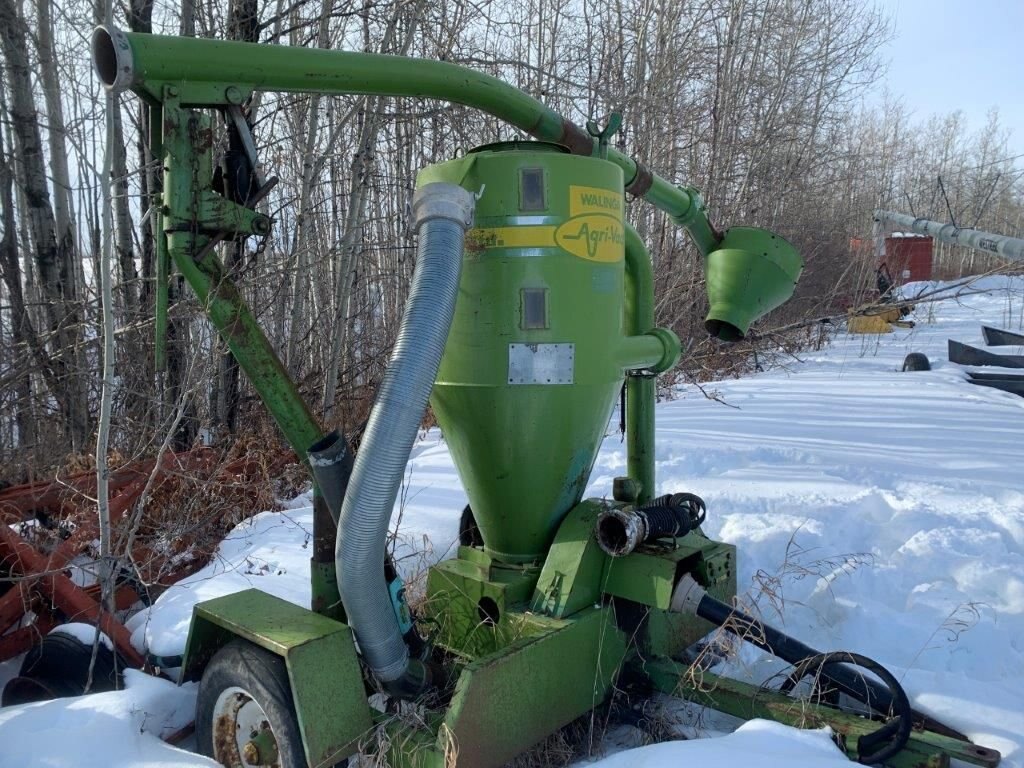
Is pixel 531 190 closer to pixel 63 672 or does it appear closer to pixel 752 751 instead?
pixel 752 751

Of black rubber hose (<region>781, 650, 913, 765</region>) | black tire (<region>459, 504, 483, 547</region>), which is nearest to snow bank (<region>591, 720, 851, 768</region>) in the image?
black rubber hose (<region>781, 650, 913, 765</region>)

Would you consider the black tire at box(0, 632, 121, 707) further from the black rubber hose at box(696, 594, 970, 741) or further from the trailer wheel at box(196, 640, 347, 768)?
the black rubber hose at box(696, 594, 970, 741)

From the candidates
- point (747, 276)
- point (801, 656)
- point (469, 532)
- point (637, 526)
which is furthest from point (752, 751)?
point (747, 276)

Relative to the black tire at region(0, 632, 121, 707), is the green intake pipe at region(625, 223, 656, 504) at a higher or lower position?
higher

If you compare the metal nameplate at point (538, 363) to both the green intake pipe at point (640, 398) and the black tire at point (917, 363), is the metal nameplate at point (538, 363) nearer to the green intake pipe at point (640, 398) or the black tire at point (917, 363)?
the green intake pipe at point (640, 398)

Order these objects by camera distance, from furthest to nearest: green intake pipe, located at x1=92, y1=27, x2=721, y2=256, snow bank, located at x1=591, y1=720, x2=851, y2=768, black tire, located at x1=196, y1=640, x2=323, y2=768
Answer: black tire, located at x1=196, y1=640, x2=323, y2=768 → green intake pipe, located at x1=92, y1=27, x2=721, y2=256 → snow bank, located at x1=591, y1=720, x2=851, y2=768

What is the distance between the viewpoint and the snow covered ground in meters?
2.65

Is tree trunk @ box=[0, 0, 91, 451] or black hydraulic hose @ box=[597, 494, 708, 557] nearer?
black hydraulic hose @ box=[597, 494, 708, 557]

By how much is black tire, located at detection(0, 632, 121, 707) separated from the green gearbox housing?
1828mm

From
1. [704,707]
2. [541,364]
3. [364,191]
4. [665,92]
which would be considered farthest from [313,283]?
[665,92]

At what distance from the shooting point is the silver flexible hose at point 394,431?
233 cm

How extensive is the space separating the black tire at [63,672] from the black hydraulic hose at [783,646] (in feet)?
7.95

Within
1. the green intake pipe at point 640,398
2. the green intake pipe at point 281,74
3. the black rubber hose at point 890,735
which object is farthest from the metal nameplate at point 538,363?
the black rubber hose at point 890,735

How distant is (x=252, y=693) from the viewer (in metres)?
2.42
